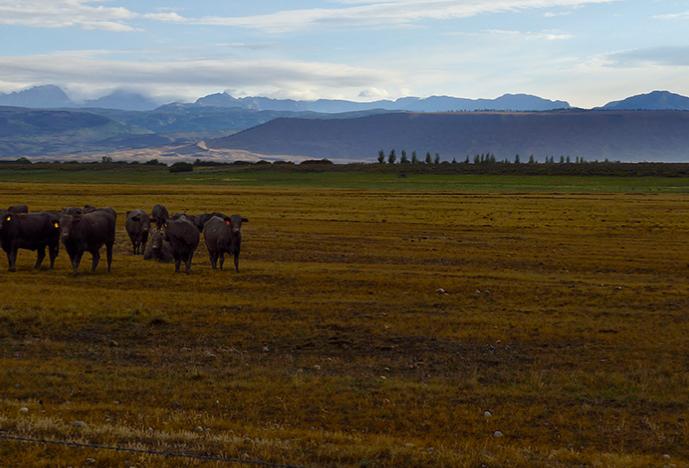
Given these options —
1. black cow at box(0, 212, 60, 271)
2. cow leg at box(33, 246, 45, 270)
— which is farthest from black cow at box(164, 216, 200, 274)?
cow leg at box(33, 246, 45, 270)

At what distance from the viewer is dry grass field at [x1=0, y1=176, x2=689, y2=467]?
11.6m

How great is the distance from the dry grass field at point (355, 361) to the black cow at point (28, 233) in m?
0.87

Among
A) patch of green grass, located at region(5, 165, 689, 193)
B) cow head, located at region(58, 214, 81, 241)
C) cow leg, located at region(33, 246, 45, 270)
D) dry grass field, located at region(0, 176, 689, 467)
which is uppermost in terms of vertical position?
patch of green grass, located at region(5, 165, 689, 193)

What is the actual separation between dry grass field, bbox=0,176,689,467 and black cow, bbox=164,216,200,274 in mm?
807

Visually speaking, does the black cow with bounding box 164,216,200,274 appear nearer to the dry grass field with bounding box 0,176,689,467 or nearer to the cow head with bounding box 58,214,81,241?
the dry grass field with bounding box 0,176,689,467

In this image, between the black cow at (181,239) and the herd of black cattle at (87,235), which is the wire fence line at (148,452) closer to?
the herd of black cattle at (87,235)

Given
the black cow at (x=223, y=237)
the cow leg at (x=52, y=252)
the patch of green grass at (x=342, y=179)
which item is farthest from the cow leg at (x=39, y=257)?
the patch of green grass at (x=342, y=179)

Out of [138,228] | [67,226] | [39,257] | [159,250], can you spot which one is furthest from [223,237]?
[138,228]

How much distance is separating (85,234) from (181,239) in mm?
3389

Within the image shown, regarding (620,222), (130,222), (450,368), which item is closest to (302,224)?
(130,222)

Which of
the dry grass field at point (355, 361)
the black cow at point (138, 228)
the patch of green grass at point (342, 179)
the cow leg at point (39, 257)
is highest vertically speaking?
the patch of green grass at point (342, 179)

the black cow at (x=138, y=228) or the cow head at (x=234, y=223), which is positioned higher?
the cow head at (x=234, y=223)

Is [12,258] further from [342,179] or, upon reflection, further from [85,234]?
[342,179]

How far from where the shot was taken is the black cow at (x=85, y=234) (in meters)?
27.8
